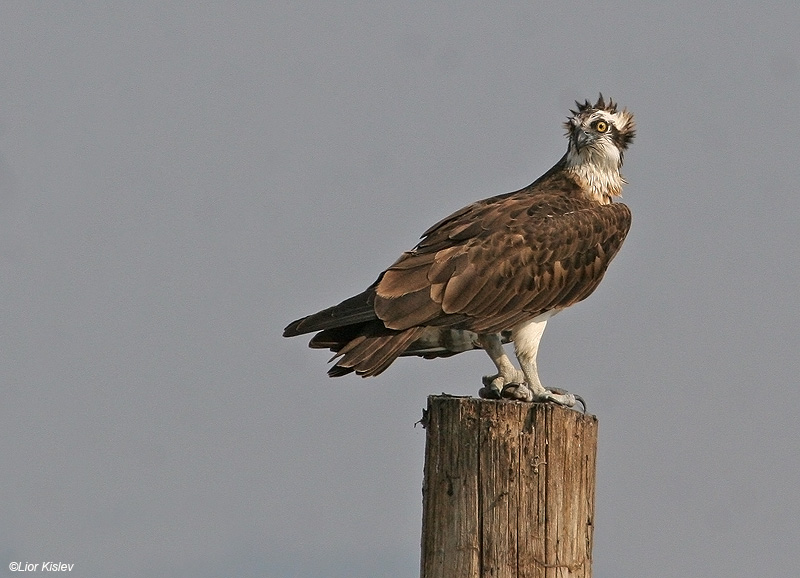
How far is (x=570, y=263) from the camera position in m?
9.44

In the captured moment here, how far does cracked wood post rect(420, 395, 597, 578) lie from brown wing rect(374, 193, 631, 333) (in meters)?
2.11

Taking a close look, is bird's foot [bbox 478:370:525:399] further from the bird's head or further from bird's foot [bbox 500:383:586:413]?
the bird's head

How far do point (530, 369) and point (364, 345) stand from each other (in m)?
1.50

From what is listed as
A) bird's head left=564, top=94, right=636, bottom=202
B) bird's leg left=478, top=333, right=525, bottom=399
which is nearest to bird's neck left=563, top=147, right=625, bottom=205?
bird's head left=564, top=94, right=636, bottom=202

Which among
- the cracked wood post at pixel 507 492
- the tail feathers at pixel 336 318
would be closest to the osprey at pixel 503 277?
the tail feathers at pixel 336 318

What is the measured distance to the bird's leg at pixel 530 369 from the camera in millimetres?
8320

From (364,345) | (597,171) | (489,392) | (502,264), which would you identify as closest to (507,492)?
(364,345)

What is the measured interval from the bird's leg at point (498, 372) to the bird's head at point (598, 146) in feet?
5.69

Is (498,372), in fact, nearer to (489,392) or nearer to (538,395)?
(489,392)

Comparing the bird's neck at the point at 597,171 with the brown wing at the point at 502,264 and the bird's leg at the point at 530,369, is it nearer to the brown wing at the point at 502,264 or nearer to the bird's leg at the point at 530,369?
the brown wing at the point at 502,264

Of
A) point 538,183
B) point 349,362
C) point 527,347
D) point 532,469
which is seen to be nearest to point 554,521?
point 532,469

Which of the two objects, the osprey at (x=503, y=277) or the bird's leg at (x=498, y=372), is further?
the bird's leg at (x=498, y=372)

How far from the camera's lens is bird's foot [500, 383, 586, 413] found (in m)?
8.23

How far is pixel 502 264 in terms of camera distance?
9.07 m
